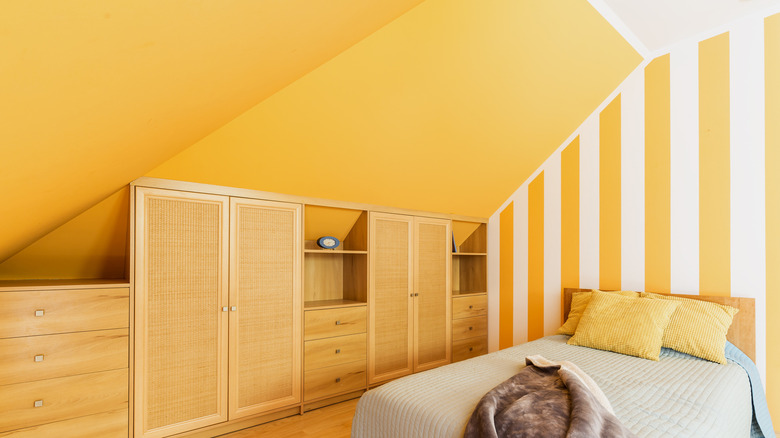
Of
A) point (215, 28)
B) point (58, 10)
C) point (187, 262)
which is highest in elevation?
point (215, 28)

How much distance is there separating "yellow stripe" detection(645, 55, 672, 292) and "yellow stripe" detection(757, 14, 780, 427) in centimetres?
55

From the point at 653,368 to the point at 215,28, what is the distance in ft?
8.72

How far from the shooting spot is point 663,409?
1.71 m

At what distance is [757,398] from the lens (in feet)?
7.81

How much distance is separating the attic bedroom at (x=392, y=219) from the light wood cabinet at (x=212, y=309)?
1 centimetres

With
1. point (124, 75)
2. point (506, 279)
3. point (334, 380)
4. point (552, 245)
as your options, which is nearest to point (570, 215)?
point (552, 245)

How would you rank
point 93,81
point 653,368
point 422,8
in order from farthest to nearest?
1. point 653,368
2. point 422,8
3. point 93,81

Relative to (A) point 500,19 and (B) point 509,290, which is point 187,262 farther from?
(B) point 509,290

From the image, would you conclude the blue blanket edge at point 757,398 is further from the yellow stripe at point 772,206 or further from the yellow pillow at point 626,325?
the yellow pillow at point 626,325

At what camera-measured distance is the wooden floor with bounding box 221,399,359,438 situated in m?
2.63

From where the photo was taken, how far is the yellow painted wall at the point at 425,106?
2260mm

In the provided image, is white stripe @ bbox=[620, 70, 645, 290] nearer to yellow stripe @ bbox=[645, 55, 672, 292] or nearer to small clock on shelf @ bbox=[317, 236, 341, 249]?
yellow stripe @ bbox=[645, 55, 672, 292]

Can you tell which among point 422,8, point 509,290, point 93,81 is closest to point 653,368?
point 509,290

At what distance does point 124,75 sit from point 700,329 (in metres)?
3.17
